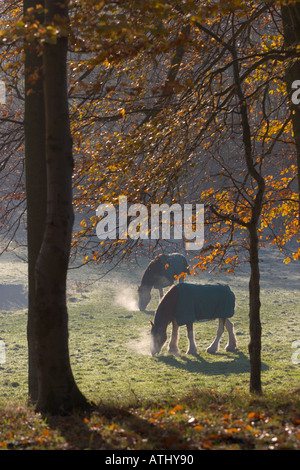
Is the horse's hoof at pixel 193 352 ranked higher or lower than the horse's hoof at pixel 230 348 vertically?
lower

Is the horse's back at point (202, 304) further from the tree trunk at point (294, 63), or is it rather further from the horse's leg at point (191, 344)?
the tree trunk at point (294, 63)

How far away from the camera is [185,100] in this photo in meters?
8.82

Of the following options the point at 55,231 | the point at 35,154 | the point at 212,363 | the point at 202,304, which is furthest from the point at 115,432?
the point at 202,304

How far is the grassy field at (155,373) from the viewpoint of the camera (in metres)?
5.22

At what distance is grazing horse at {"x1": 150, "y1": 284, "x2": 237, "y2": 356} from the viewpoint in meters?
15.5

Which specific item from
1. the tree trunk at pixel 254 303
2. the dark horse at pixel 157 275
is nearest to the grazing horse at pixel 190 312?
the dark horse at pixel 157 275

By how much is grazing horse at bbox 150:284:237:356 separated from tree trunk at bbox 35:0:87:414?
Answer: 30.3 ft

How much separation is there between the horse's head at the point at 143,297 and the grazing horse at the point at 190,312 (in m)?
4.29

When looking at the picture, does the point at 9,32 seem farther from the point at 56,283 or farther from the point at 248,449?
the point at 248,449

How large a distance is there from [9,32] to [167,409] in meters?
4.17

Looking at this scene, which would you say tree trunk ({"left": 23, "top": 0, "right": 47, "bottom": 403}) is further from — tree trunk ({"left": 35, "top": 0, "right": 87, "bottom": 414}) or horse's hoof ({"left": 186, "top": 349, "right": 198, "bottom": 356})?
horse's hoof ({"left": 186, "top": 349, "right": 198, "bottom": 356})
